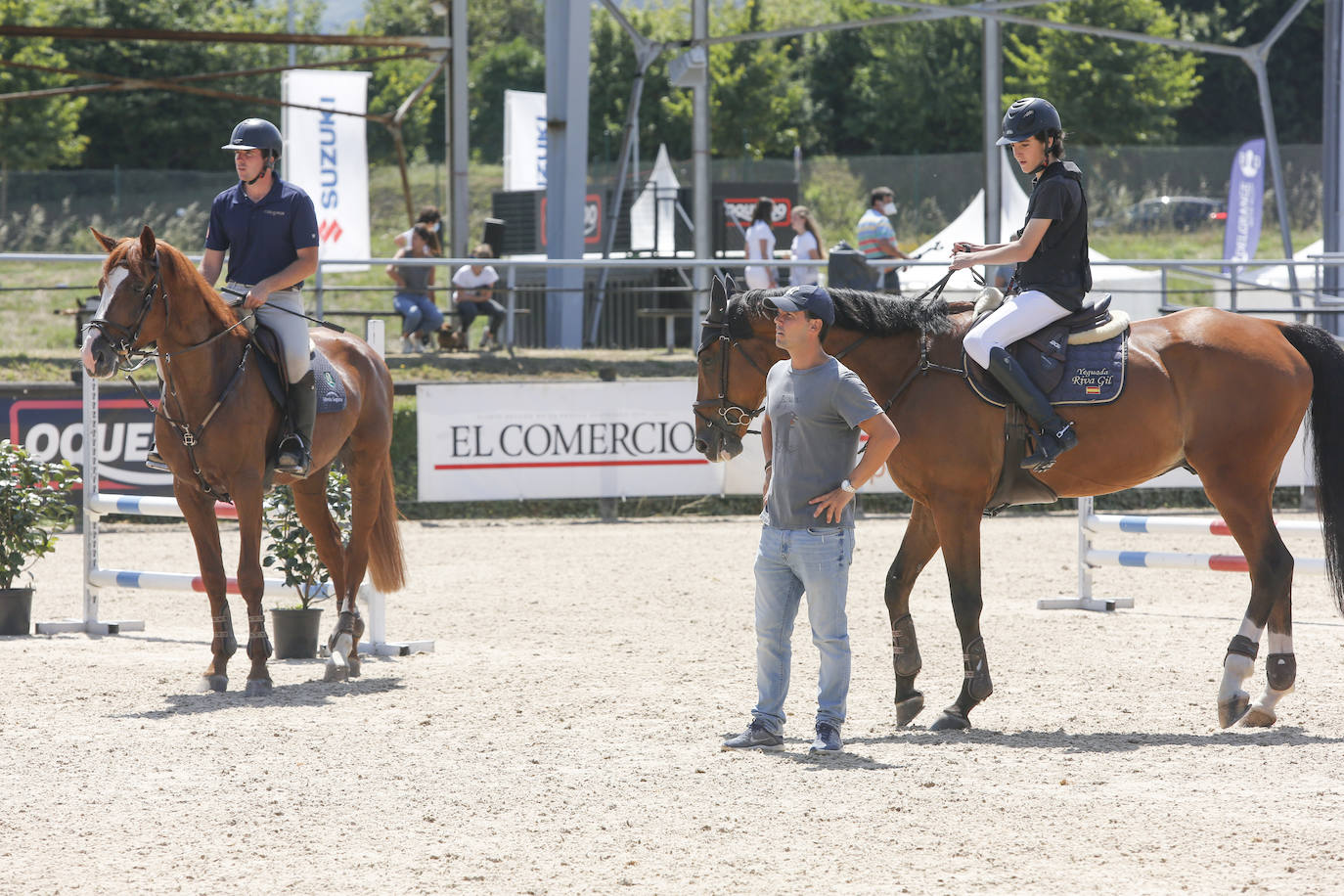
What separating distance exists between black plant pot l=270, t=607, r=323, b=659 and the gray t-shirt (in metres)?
3.93

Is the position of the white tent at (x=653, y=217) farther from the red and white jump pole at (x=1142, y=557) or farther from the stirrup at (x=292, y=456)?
the stirrup at (x=292, y=456)

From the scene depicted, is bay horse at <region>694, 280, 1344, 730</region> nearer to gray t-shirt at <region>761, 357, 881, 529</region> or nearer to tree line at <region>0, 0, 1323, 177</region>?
gray t-shirt at <region>761, 357, 881, 529</region>

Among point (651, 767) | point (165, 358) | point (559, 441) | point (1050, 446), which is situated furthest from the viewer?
point (559, 441)

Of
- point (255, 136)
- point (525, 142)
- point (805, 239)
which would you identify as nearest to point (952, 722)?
point (255, 136)

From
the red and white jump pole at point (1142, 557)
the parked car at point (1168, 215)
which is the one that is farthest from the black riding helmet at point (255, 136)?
the parked car at point (1168, 215)

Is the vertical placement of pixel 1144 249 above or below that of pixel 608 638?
above

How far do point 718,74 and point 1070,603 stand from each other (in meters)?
41.1

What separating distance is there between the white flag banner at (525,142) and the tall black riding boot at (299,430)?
2058 centimetres

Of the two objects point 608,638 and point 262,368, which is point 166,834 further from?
point 608,638

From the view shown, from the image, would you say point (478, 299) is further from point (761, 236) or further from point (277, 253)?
point (277, 253)

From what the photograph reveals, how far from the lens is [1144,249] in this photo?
38.9 metres

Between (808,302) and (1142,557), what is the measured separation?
4.13 meters

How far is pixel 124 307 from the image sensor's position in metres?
7.10

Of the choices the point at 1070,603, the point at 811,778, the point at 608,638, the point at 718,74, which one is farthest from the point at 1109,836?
the point at 718,74
